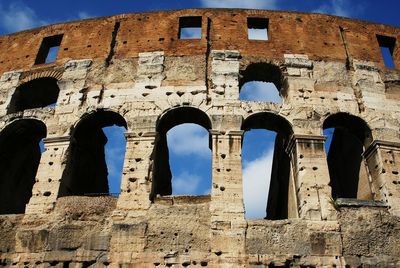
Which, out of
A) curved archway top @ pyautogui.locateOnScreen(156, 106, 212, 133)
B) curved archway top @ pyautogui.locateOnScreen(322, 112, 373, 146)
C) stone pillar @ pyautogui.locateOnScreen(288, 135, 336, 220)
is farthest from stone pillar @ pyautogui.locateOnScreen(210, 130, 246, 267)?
curved archway top @ pyautogui.locateOnScreen(322, 112, 373, 146)

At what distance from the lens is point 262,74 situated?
10789 millimetres

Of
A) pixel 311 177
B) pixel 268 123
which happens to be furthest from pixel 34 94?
pixel 311 177

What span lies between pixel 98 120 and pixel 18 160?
3182mm

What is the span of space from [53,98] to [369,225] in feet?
28.3

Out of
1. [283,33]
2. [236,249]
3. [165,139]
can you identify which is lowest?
[236,249]

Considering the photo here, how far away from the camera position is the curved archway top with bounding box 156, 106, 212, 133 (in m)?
9.38

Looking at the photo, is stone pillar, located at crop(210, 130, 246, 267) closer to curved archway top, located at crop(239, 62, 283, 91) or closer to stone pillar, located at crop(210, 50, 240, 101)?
stone pillar, located at crop(210, 50, 240, 101)

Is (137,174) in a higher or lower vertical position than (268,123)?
lower

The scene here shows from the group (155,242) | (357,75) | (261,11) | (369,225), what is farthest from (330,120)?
(155,242)

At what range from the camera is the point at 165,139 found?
464 inches

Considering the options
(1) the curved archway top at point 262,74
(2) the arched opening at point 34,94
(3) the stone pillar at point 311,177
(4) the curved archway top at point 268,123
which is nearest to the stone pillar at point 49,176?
(2) the arched opening at point 34,94

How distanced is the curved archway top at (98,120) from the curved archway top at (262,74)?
3.03 metres

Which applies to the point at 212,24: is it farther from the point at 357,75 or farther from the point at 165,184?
the point at 165,184

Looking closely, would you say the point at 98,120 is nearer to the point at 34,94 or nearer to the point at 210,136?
the point at 34,94
